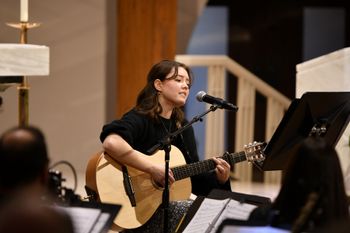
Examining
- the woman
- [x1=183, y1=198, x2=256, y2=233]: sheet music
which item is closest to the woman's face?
the woman

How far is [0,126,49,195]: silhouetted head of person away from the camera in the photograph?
1879mm

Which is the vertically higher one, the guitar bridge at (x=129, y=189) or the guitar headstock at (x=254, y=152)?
the guitar headstock at (x=254, y=152)

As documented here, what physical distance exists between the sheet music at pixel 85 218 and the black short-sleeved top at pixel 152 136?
1.88 m


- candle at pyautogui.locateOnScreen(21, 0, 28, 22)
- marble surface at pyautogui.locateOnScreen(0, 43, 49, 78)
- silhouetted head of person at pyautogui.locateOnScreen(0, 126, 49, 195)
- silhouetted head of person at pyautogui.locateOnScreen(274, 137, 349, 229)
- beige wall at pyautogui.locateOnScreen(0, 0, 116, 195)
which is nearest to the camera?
silhouetted head of person at pyautogui.locateOnScreen(0, 126, 49, 195)

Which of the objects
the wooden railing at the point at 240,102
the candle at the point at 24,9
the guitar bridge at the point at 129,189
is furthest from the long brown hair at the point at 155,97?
the wooden railing at the point at 240,102

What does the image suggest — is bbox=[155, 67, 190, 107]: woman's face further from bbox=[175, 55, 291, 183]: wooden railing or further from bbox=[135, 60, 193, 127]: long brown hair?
bbox=[175, 55, 291, 183]: wooden railing

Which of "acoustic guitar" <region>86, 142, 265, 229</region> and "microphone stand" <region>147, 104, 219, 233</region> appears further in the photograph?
"acoustic guitar" <region>86, 142, 265, 229</region>

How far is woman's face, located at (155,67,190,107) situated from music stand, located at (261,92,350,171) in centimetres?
94

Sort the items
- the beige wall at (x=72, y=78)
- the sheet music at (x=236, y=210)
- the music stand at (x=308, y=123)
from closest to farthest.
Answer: the sheet music at (x=236, y=210) < the music stand at (x=308, y=123) < the beige wall at (x=72, y=78)

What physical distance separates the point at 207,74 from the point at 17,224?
19.4 ft

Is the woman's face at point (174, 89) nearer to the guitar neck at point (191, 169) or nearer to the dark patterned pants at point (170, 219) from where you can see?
the guitar neck at point (191, 169)

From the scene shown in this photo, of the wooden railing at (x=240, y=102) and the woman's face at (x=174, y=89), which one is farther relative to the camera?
the wooden railing at (x=240, y=102)

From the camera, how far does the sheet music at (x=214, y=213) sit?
3.08m

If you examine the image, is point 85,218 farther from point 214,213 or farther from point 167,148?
point 167,148
